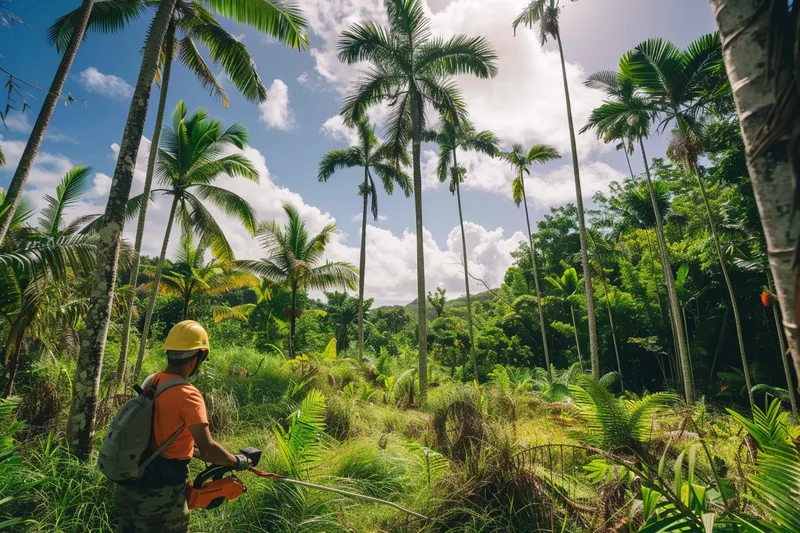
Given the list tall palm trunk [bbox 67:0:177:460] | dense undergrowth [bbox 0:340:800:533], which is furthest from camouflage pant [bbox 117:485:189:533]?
tall palm trunk [bbox 67:0:177:460]

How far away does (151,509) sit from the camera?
2.27 metres

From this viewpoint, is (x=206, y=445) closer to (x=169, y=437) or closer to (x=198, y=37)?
(x=169, y=437)

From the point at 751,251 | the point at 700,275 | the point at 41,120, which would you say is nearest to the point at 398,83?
the point at 41,120

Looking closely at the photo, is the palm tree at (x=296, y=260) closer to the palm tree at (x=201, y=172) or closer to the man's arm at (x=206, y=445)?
the palm tree at (x=201, y=172)

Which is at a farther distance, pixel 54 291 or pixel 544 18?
pixel 544 18

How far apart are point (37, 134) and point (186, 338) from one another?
17.5ft

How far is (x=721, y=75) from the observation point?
32.8ft

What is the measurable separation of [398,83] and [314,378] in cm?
855

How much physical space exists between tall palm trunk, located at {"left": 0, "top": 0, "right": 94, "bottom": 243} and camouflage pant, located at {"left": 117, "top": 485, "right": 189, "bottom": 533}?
4.52 m

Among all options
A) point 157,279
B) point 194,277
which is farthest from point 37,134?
point 194,277

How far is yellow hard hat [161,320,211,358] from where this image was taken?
2.49 m

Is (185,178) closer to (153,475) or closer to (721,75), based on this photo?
(153,475)

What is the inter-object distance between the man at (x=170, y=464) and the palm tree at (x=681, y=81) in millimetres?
13865

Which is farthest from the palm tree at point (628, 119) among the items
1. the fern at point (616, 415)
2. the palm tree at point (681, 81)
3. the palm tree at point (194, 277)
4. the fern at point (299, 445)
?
the palm tree at point (194, 277)
